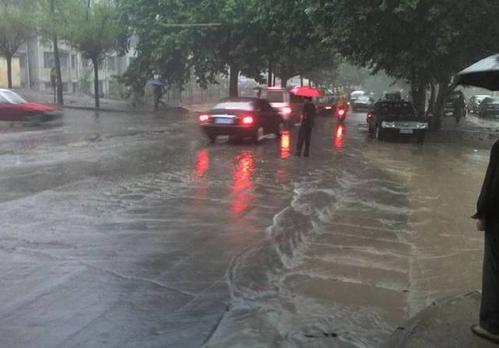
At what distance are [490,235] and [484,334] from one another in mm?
696

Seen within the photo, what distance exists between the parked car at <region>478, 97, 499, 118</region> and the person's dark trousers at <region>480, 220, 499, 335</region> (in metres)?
41.8

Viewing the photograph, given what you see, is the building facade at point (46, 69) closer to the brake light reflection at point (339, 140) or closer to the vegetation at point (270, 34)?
the vegetation at point (270, 34)

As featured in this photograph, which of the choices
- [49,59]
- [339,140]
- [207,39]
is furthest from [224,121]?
[49,59]

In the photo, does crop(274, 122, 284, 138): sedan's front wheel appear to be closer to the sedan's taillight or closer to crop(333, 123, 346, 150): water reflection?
crop(333, 123, 346, 150): water reflection

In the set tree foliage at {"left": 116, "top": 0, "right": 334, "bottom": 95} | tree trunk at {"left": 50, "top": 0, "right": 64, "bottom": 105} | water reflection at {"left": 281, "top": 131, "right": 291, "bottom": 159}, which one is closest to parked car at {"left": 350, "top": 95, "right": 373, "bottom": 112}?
tree foliage at {"left": 116, "top": 0, "right": 334, "bottom": 95}

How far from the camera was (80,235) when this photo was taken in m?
7.70

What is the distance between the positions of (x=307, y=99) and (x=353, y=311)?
38.7 feet

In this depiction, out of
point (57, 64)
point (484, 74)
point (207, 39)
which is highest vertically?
point (207, 39)

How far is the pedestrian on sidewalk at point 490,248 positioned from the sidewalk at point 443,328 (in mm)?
110

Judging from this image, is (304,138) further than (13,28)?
No

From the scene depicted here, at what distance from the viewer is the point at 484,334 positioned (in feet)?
14.6

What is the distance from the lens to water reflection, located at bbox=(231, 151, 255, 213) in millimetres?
9828

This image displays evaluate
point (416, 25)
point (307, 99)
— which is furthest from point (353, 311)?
point (416, 25)

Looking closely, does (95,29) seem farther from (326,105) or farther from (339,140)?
(339,140)
